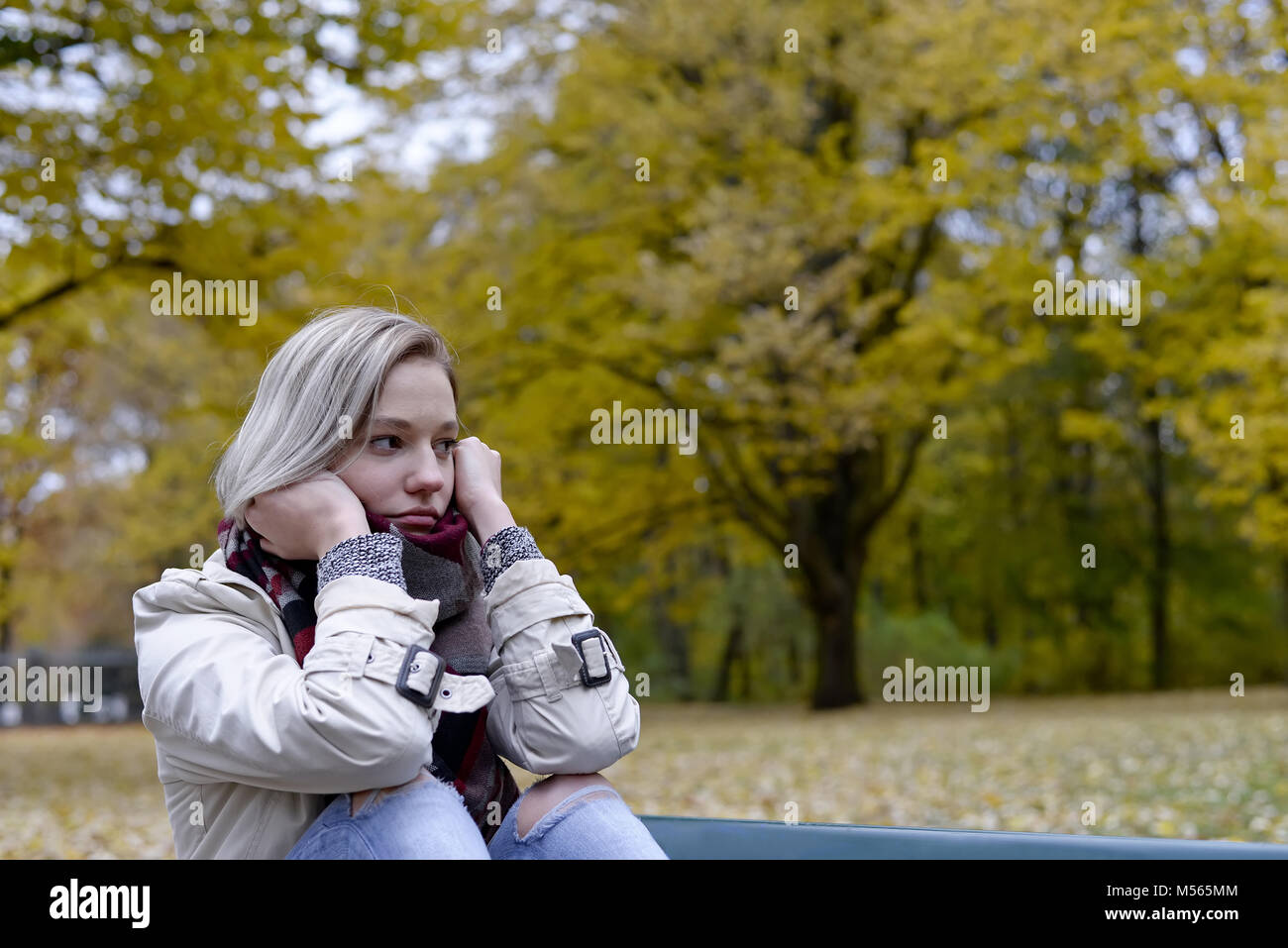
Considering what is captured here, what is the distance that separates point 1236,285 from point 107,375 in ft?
51.4

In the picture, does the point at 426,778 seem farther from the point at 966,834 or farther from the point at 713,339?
the point at 713,339

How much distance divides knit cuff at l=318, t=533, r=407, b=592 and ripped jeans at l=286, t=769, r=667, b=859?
284 millimetres

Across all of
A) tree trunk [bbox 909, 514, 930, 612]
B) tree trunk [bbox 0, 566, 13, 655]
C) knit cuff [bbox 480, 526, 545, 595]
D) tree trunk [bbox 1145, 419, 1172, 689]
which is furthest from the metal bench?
tree trunk [bbox 909, 514, 930, 612]

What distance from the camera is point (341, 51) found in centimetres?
728

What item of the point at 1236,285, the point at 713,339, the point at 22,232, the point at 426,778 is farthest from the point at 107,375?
the point at 426,778

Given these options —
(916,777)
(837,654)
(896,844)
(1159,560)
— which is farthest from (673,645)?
(896,844)

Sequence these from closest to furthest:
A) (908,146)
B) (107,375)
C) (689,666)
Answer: (908,146), (107,375), (689,666)

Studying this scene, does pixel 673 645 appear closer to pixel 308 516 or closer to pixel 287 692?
pixel 308 516

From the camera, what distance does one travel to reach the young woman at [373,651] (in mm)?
1541

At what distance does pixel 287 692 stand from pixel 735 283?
1014 cm

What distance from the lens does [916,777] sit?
321 inches

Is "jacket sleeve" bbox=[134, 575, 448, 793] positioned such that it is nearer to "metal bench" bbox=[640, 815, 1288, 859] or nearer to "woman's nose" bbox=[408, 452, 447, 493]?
"woman's nose" bbox=[408, 452, 447, 493]

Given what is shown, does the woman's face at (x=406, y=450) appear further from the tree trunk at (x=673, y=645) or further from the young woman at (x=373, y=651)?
the tree trunk at (x=673, y=645)

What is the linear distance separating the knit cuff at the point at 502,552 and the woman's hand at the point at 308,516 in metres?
0.24
